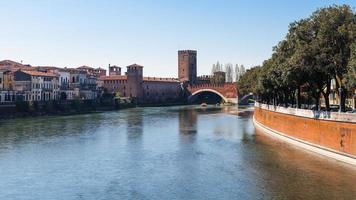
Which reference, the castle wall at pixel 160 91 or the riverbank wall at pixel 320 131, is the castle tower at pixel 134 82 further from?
the riverbank wall at pixel 320 131

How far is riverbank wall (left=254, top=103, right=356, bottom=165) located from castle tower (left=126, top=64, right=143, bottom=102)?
78044 mm

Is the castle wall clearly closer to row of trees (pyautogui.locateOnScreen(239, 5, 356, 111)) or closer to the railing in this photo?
→ the railing

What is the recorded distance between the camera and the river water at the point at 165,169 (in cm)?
2192

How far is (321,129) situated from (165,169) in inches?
405

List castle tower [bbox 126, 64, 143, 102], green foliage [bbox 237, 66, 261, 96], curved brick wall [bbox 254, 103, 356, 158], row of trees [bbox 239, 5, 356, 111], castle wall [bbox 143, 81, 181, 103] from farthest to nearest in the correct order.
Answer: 1. castle wall [bbox 143, 81, 181, 103]
2. castle tower [bbox 126, 64, 143, 102]
3. green foliage [bbox 237, 66, 261, 96]
4. row of trees [bbox 239, 5, 356, 111]
5. curved brick wall [bbox 254, 103, 356, 158]

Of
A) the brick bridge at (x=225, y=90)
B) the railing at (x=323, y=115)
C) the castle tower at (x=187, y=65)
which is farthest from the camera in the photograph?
the castle tower at (x=187, y=65)

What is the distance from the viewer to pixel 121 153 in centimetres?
3362

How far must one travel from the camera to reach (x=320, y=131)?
31.1 m

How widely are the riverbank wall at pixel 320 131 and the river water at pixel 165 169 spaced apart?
849 mm

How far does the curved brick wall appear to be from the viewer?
88.7ft

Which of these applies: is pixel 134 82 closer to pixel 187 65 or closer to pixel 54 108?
pixel 187 65

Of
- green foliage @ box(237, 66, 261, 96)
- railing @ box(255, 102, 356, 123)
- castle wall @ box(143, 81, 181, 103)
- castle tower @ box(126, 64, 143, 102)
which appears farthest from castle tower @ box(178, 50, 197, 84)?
railing @ box(255, 102, 356, 123)

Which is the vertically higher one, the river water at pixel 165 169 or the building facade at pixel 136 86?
the building facade at pixel 136 86

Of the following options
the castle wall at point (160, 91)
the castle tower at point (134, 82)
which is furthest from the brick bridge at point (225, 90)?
the castle tower at point (134, 82)
